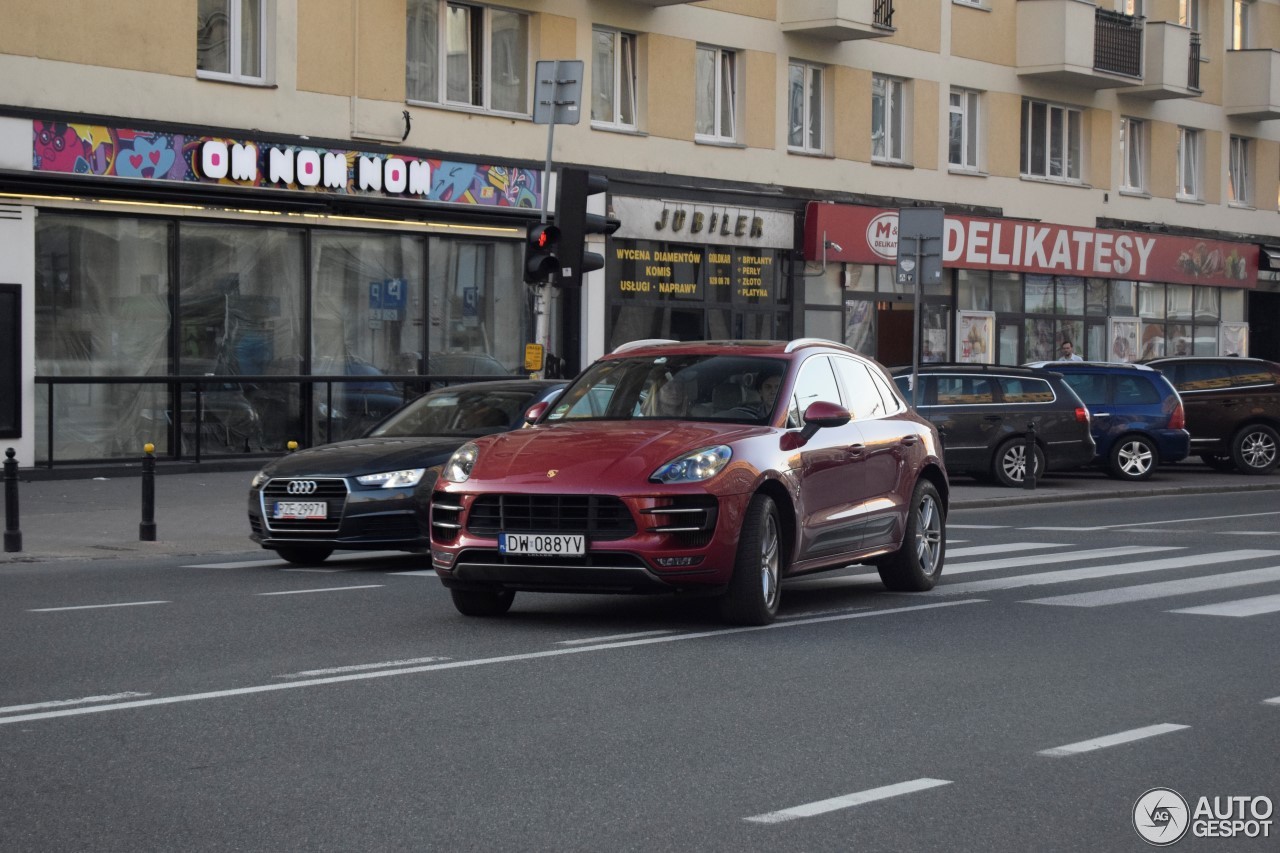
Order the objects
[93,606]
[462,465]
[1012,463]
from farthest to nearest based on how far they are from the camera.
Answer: [1012,463] < [93,606] < [462,465]

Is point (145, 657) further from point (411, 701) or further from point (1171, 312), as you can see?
point (1171, 312)

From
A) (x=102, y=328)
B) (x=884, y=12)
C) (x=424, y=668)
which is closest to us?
(x=424, y=668)

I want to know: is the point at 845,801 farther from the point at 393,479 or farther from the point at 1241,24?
the point at 1241,24

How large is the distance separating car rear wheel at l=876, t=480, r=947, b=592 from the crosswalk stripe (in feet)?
8.85

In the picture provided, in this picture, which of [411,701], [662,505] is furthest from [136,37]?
[411,701]

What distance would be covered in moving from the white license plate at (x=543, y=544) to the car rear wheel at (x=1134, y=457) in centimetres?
1892

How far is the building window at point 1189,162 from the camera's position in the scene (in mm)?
45125

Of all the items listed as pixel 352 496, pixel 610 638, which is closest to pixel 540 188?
pixel 352 496

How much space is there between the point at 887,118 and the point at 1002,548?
21.0 meters

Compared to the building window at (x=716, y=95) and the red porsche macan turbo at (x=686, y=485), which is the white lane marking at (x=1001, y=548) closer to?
the red porsche macan turbo at (x=686, y=485)

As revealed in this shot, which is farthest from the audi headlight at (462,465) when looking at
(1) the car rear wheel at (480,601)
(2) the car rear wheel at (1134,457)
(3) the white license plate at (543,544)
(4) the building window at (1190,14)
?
(4) the building window at (1190,14)

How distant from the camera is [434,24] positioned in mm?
28000
